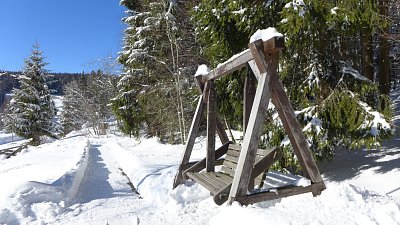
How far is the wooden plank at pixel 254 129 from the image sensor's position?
3.92 metres

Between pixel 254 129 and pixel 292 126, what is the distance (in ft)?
1.81

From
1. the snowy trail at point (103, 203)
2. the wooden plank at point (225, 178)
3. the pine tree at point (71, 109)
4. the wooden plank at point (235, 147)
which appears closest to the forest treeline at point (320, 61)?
the wooden plank at point (235, 147)

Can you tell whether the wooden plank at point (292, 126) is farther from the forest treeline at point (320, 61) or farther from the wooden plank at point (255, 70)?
the forest treeline at point (320, 61)

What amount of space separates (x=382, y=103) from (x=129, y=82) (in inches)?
595

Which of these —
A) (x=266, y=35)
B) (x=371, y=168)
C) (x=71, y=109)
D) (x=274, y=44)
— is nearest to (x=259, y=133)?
(x=274, y=44)

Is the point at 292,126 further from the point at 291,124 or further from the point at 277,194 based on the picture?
the point at 277,194

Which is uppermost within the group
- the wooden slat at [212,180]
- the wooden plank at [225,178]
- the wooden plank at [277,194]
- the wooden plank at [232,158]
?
the wooden plank at [232,158]

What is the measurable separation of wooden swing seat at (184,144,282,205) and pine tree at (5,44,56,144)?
27.6 meters

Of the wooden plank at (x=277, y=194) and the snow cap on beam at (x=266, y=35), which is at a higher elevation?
the snow cap on beam at (x=266, y=35)

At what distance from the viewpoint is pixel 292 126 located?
13.7 feet

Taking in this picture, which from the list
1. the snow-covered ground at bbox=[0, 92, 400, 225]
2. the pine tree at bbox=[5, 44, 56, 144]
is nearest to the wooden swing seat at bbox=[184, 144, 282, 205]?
the snow-covered ground at bbox=[0, 92, 400, 225]

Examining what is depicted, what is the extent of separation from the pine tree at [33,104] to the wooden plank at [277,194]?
29.0 metres

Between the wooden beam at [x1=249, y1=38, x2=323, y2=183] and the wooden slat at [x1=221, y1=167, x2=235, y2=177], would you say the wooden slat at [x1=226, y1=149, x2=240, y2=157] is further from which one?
the wooden beam at [x1=249, y1=38, x2=323, y2=183]

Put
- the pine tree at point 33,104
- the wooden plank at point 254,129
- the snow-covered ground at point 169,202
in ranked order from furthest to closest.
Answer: the pine tree at point 33,104
the wooden plank at point 254,129
the snow-covered ground at point 169,202
